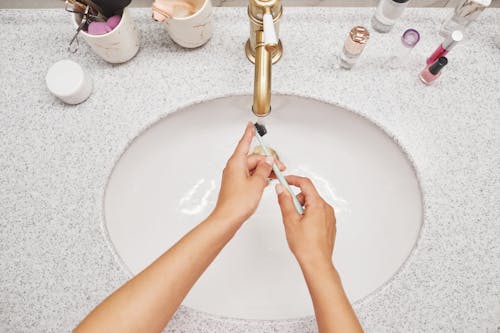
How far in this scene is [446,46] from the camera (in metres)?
0.58

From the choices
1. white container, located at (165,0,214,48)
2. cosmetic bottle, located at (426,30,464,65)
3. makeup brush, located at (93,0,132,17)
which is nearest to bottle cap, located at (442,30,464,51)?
cosmetic bottle, located at (426,30,464,65)

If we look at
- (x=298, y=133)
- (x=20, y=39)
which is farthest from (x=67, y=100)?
(x=298, y=133)

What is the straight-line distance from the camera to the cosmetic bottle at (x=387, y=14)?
1.95 ft

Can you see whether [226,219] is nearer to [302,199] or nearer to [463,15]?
[302,199]

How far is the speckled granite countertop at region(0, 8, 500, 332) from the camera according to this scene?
548 millimetres

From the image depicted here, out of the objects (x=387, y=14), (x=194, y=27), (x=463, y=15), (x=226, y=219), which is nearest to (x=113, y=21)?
(x=194, y=27)

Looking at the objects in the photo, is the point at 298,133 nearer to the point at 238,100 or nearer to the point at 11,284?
the point at 238,100

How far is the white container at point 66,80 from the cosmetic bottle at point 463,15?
2.08 feet

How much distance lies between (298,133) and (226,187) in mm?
232

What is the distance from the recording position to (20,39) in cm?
66

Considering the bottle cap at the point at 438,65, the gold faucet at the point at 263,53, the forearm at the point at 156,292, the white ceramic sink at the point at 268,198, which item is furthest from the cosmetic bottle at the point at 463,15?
the forearm at the point at 156,292

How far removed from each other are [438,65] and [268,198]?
379mm

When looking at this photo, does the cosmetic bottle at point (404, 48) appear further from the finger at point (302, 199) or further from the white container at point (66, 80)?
the white container at point (66, 80)

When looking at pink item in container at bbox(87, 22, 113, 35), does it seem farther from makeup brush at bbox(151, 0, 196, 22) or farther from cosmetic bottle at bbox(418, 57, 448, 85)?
cosmetic bottle at bbox(418, 57, 448, 85)
